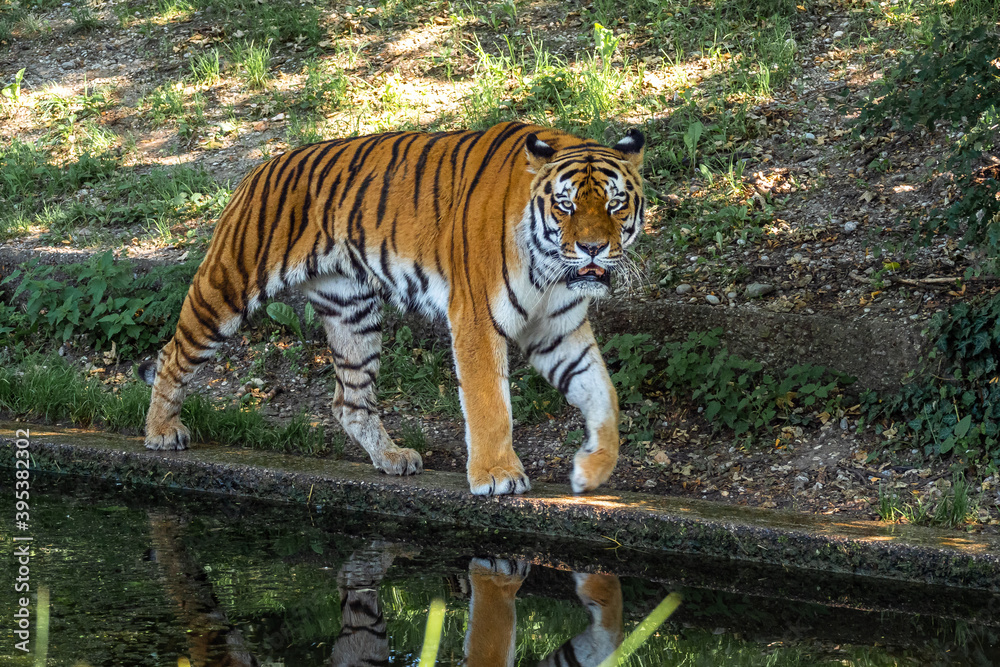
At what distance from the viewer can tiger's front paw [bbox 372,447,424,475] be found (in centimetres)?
465

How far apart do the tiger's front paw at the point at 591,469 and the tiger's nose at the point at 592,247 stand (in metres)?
0.84

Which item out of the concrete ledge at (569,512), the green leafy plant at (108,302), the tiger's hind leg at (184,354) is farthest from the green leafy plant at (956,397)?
the green leafy plant at (108,302)

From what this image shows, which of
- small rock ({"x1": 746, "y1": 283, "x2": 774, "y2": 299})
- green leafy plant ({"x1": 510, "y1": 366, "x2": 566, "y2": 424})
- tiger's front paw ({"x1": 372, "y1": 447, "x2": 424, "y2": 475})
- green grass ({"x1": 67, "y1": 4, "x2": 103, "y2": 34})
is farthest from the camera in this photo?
green grass ({"x1": 67, "y1": 4, "x2": 103, "y2": 34})

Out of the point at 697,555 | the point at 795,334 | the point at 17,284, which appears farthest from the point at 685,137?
the point at 17,284

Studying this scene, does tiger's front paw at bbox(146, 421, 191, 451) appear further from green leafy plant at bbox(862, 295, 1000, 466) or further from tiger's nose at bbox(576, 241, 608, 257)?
green leafy plant at bbox(862, 295, 1000, 466)

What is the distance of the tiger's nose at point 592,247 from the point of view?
3.92 meters

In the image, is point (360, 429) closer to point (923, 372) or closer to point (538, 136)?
point (538, 136)

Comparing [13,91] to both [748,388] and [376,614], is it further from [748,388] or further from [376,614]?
[376,614]

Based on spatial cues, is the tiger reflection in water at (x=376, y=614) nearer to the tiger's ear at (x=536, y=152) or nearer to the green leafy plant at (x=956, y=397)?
the tiger's ear at (x=536, y=152)

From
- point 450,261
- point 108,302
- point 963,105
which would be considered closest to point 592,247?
point 450,261

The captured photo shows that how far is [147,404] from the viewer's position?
5.45 metres

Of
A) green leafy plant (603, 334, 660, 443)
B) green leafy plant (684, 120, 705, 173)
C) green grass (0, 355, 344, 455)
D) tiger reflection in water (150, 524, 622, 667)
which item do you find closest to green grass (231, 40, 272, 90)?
green grass (0, 355, 344, 455)

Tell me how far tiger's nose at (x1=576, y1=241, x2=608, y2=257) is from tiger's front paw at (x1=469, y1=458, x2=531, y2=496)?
93 centimetres

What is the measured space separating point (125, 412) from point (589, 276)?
277 cm
